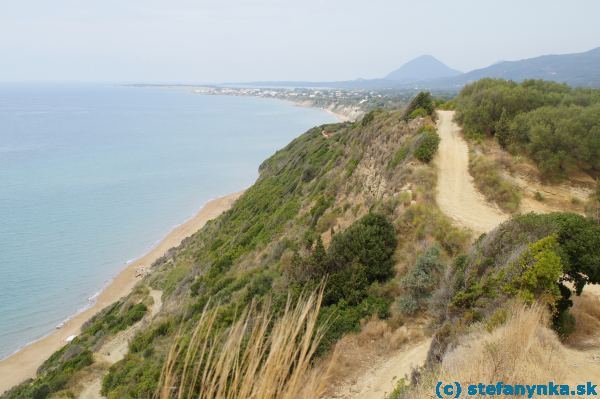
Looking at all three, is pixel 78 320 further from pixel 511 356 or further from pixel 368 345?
pixel 511 356

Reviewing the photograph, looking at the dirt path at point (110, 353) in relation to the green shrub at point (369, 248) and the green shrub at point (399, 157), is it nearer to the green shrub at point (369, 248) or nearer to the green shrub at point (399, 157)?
the green shrub at point (369, 248)

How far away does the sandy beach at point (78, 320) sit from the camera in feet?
67.4

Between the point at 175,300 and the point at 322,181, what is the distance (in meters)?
10.5

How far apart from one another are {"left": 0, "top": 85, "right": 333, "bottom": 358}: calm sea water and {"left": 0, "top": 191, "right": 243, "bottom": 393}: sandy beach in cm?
101

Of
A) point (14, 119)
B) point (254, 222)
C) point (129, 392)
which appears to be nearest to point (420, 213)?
point (129, 392)

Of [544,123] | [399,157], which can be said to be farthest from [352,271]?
[544,123]

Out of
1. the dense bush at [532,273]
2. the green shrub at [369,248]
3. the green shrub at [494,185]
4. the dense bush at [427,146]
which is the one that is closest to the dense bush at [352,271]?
the green shrub at [369,248]

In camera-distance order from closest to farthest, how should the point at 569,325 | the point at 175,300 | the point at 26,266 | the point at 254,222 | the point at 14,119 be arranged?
the point at 569,325, the point at 175,300, the point at 254,222, the point at 26,266, the point at 14,119

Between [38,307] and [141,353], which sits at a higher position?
[141,353]

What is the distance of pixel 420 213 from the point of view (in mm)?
11969

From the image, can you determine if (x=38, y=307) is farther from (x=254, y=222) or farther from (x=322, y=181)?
(x=322, y=181)

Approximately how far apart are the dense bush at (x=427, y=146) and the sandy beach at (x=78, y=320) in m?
21.2

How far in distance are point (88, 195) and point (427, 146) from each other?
49053mm

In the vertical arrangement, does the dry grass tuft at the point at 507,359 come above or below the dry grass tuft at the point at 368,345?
above
